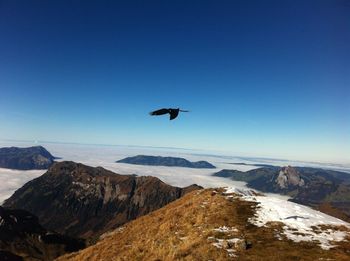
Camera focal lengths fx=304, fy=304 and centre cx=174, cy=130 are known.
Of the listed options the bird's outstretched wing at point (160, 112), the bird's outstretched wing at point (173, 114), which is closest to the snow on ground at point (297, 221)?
the bird's outstretched wing at point (173, 114)

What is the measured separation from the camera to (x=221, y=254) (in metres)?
22.8

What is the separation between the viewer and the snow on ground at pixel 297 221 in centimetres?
2809

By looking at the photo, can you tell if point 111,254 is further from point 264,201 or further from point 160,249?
point 264,201

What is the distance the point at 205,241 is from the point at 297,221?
42.6 feet

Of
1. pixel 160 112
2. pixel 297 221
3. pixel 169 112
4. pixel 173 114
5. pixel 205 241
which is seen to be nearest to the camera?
pixel 160 112

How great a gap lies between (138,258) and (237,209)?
1569cm

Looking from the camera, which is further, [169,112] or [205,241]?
[205,241]

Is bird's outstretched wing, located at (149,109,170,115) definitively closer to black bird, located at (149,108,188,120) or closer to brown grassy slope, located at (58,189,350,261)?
black bird, located at (149,108,188,120)

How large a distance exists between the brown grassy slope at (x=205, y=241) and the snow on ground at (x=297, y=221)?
1118 mm

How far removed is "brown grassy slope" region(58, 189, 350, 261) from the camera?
23.1 m

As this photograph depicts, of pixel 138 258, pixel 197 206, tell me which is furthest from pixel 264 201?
pixel 138 258

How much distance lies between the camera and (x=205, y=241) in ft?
85.3

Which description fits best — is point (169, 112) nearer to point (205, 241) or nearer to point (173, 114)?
point (173, 114)

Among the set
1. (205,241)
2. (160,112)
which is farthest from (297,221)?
(160,112)
